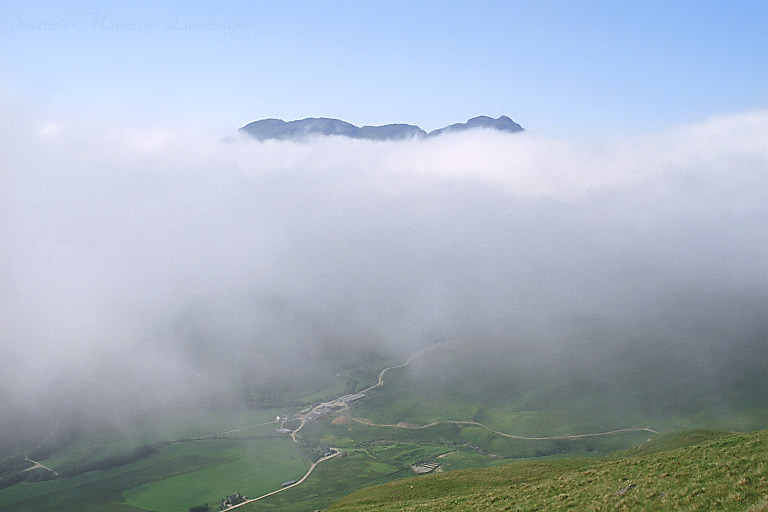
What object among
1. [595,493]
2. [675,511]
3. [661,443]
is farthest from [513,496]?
[661,443]

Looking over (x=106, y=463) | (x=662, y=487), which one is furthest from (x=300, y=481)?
(x=662, y=487)

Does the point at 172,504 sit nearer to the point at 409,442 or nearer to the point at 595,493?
the point at 409,442

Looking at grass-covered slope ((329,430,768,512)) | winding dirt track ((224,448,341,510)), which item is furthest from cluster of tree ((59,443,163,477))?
grass-covered slope ((329,430,768,512))

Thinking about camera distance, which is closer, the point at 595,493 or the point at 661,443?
the point at 595,493

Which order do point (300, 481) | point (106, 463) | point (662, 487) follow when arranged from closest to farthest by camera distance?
point (662, 487) → point (300, 481) → point (106, 463)

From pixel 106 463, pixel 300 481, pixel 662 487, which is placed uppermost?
pixel 662 487

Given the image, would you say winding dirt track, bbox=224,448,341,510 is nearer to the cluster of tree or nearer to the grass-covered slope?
the cluster of tree

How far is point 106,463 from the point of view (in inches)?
7170

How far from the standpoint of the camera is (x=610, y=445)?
17150 cm

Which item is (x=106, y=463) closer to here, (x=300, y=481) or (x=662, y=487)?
(x=300, y=481)

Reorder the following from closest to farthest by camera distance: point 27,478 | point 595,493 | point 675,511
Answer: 1. point 675,511
2. point 595,493
3. point 27,478

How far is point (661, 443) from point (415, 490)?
37.5 meters

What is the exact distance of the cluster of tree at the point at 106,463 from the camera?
579ft

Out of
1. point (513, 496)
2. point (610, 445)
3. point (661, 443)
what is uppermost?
point (513, 496)
